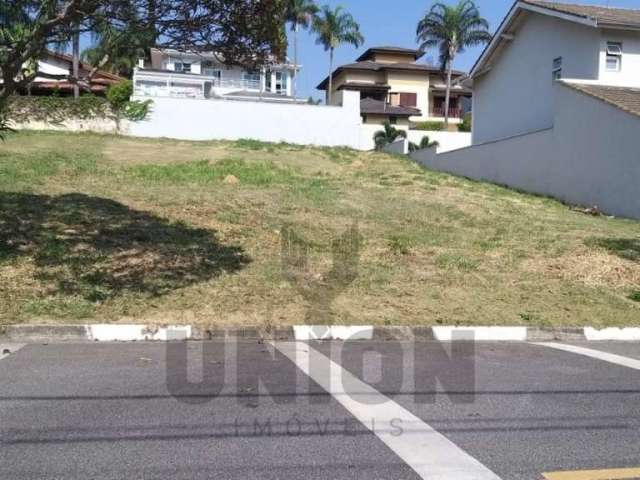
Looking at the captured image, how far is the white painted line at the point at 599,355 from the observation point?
7081mm

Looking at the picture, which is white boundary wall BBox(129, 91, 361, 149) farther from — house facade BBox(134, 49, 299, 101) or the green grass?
the green grass

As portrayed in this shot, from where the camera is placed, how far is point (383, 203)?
16422 millimetres

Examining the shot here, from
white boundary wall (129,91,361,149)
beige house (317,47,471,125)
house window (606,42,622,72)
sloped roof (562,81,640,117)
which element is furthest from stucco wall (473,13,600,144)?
beige house (317,47,471,125)

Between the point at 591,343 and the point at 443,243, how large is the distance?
4.42 metres

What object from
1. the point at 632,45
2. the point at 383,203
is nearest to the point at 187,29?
the point at 383,203

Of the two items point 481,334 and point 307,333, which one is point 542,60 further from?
point 307,333

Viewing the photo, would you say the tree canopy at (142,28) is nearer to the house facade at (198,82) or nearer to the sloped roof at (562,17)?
the sloped roof at (562,17)

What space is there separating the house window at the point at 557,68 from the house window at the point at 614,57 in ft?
6.92

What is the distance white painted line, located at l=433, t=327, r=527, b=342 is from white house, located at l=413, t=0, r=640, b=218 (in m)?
10.6

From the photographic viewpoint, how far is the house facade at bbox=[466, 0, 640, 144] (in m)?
22.5

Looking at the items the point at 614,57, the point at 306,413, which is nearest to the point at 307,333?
the point at 306,413

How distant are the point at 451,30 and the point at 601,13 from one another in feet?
88.0

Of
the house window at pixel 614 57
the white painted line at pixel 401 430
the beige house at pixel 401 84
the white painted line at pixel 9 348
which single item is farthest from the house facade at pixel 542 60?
the beige house at pixel 401 84

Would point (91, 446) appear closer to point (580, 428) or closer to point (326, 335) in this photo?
point (580, 428)
